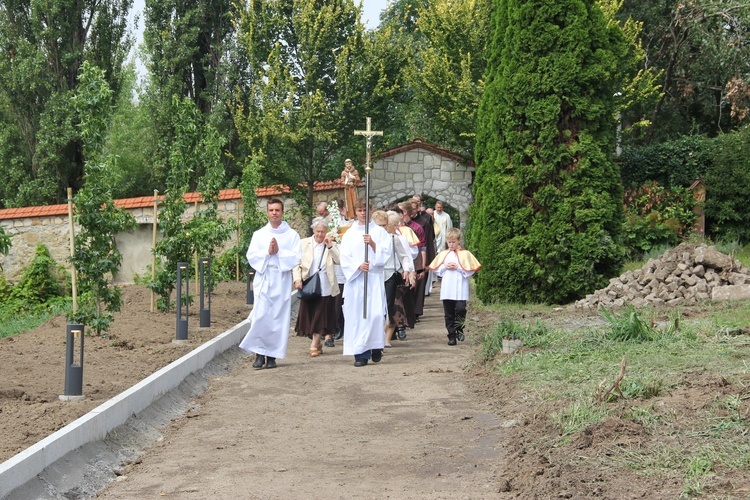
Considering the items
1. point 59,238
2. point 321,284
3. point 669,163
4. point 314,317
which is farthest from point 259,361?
point 669,163

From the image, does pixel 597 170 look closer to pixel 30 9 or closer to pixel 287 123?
pixel 287 123

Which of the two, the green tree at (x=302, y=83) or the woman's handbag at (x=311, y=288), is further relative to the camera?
the green tree at (x=302, y=83)

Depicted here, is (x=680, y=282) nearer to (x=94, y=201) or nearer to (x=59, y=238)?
(x=94, y=201)

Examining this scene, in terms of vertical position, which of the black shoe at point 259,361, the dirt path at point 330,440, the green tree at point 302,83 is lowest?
the dirt path at point 330,440

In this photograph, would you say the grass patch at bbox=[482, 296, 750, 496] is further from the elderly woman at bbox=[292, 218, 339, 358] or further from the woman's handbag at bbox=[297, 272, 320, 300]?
the woman's handbag at bbox=[297, 272, 320, 300]

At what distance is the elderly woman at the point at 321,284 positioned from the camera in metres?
13.7

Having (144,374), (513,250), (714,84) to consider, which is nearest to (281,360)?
(144,374)

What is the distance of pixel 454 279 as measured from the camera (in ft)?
47.4

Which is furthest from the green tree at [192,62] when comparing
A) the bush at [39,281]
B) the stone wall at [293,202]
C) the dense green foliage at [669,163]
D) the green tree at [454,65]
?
the dense green foliage at [669,163]

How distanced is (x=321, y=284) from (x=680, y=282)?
5.40 meters

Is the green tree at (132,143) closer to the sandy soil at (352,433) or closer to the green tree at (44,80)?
the green tree at (44,80)

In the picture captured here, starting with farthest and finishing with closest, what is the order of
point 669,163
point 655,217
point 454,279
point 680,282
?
1. point 669,163
2. point 655,217
3. point 680,282
4. point 454,279

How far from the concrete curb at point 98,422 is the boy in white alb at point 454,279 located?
345 centimetres

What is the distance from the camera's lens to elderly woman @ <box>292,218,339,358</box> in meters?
13.7
